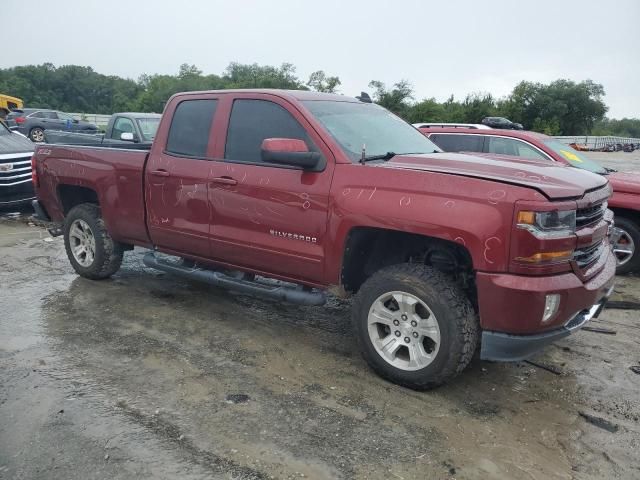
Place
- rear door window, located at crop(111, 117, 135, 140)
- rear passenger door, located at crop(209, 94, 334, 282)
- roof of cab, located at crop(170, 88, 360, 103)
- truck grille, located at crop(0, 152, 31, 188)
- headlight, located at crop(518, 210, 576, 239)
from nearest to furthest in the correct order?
headlight, located at crop(518, 210, 576, 239)
rear passenger door, located at crop(209, 94, 334, 282)
roof of cab, located at crop(170, 88, 360, 103)
truck grille, located at crop(0, 152, 31, 188)
rear door window, located at crop(111, 117, 135, 140)

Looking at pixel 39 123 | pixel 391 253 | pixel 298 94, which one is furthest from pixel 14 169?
pixel 39 123

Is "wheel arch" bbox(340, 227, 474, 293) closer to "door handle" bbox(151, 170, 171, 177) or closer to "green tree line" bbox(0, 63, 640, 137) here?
"door handle" bbox(151, 170, 171, 177)

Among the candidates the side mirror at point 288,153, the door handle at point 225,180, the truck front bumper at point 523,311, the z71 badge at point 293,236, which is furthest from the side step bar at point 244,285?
the truck front bumper at point 523,311

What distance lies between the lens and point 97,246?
579 centimetres

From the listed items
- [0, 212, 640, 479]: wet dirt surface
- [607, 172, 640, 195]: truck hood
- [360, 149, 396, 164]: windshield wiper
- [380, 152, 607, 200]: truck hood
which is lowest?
[0, 212, 640, 479]: wet dirt surface

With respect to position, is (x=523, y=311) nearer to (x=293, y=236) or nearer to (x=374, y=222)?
(x=374, y=222)

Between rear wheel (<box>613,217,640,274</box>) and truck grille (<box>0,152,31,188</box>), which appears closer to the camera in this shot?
rear wheel (<box>613,217,640,274</box>)

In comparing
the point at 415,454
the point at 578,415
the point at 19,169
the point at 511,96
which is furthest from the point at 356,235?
the point at 511,96

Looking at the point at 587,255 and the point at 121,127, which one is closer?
the point at 587,255

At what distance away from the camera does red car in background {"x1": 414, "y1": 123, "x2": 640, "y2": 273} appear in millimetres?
6595

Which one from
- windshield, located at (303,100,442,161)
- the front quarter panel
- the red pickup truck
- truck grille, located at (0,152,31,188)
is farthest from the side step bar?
truck grille, located at (0,152,31,188)

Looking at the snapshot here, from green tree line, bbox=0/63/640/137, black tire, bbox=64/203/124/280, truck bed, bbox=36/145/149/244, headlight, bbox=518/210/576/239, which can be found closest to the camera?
headlight, bbox=518/210/576/239

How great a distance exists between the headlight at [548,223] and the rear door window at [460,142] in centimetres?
416

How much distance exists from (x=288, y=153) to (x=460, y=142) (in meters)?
4.42
